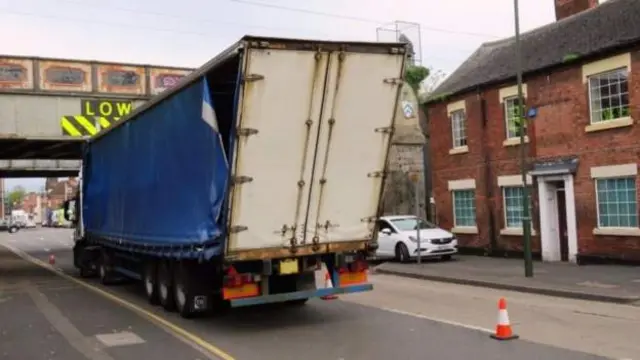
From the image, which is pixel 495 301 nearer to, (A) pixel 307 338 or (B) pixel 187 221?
(A) pixel 307 338

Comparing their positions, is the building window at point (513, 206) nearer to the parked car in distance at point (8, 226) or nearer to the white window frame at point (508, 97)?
the white window frame at point (508, 97)

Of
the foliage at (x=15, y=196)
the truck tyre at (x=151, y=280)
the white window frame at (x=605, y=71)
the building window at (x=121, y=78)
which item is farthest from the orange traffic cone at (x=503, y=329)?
the foliage at (x=15, y=196)

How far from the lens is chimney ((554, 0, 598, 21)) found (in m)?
22.3

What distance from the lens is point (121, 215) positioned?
49.4 ft

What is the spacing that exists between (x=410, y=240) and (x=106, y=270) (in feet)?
29.6

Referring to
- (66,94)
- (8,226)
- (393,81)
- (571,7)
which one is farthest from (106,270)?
(8,226)

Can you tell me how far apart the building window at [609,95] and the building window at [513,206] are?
372cm

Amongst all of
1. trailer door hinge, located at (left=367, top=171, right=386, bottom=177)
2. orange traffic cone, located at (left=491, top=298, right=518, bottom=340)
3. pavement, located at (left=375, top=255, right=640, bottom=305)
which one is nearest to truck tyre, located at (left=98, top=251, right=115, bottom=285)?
pavement, located at (left=375, top=255, right=640, bottom=305)

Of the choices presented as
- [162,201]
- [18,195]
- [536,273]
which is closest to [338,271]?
Result: [162,201]

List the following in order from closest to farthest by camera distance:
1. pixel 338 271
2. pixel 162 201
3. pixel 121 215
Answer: pixel 338 271 → pixel 162 201 → pixel 121 215

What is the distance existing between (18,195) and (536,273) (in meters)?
165

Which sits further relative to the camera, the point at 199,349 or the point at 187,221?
the point at 187,221

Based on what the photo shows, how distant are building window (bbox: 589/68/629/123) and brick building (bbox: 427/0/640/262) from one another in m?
0.03

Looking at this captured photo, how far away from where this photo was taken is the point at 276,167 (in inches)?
378
